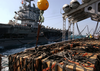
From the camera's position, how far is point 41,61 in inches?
105

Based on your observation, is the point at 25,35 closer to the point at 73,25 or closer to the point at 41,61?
the point at 73,25

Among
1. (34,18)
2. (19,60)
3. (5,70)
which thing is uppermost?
(34,18)

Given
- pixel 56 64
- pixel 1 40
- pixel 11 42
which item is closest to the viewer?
pixel 56 64

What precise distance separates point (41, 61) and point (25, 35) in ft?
63.5

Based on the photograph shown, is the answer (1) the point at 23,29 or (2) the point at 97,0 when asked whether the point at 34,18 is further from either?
(2) the point at 97,0

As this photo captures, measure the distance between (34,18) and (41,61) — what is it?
25412mm

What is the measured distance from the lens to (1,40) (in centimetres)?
1636

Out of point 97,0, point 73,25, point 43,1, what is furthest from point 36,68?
point 73,25

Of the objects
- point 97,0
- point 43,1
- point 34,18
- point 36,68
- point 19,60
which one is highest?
point 34,18

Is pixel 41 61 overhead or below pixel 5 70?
overhead

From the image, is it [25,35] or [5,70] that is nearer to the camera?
[5,70]

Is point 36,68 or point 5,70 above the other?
point 36,68

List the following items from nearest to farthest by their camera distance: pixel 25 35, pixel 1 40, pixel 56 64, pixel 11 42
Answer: pixel 56 64
pixel 1 40
pixel 11 42
pixel 25 35

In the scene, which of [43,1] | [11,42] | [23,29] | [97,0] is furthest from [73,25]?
[11,42]
